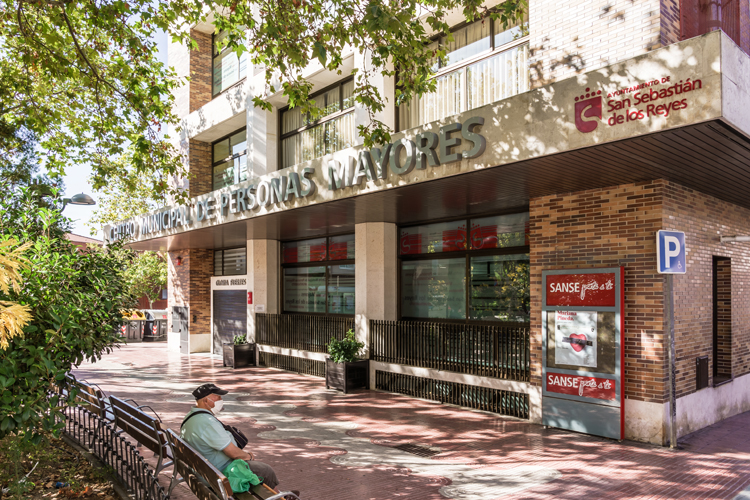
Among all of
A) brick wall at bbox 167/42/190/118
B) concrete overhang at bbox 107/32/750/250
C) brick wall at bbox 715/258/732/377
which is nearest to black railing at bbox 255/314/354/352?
concrete overhang at bbox 107/32/750/250

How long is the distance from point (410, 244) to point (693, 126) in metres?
7.79

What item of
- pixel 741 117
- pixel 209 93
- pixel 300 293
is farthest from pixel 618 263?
pixel 209 93

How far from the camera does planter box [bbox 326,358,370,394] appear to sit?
11.7 m

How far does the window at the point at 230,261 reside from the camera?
19016mm

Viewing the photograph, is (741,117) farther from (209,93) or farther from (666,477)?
(209,93)

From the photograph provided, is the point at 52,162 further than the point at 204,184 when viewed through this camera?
No

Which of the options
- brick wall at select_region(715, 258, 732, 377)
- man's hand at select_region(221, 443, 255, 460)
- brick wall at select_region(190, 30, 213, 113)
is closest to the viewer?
man's hand at select_region(221, 443, 255, 460)

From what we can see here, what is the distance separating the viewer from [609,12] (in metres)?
7.59


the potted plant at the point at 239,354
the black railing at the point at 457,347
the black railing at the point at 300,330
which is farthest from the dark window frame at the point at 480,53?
the potted plant at the point at 239,354

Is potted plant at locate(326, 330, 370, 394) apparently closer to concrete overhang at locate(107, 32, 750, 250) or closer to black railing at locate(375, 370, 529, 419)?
black railing at locate(375, 370, 529, 419)

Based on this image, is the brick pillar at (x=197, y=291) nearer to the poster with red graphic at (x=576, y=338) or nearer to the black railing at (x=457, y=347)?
the black railing at (x=457, y=347)

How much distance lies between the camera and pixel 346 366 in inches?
462

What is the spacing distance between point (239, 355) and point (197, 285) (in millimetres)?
5378

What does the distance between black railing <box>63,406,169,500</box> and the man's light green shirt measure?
2.56 ft
